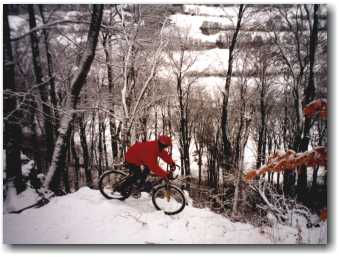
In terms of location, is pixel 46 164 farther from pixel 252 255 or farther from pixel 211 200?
pixel 252 255

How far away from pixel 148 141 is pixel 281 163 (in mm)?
1568

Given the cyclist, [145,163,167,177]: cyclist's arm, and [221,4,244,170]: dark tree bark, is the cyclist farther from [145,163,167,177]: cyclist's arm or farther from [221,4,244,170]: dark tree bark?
[221,4,244,170]: dark tree bark

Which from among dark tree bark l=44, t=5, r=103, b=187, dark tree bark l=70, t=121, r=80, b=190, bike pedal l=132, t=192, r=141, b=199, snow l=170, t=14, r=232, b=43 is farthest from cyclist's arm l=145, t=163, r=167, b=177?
snow l=170, t=14, r=232, b=43

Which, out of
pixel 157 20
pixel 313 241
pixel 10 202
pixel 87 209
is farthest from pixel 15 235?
pixel 313 241

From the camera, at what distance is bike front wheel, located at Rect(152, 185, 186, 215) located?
358cm

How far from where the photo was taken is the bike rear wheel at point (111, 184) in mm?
3761

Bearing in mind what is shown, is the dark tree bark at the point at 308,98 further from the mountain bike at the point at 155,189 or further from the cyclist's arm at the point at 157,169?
the cyclist's arm at the point at 157,169

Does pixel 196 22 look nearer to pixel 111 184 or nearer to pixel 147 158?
pixel 147 158

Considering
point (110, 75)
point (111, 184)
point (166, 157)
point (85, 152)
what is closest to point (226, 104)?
point (166, 157)

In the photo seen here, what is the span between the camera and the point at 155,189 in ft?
11.9

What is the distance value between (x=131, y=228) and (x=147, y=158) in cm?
88

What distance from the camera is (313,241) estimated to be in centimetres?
342

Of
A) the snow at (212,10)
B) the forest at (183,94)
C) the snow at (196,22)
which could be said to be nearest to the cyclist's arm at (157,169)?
the forest at (183,94)

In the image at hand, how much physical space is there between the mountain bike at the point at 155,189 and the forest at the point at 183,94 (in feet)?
0.39
